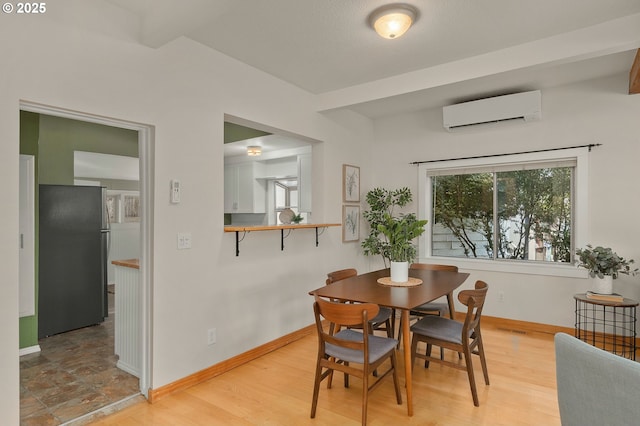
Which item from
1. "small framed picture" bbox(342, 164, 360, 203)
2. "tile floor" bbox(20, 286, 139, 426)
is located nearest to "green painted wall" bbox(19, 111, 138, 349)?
"tile floor" bbox(20, 286, 139, 426)

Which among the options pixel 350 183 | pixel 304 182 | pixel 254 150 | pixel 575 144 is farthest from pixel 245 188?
pixel 575 144

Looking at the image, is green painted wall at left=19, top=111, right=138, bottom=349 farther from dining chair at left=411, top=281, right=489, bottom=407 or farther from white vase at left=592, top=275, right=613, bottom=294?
white vase at left=592, top=275, right=613, bottom=294

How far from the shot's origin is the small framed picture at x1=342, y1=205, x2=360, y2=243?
453 centimetres

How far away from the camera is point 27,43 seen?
1.96 metres

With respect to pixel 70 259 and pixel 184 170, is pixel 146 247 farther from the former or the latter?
pixel 70 259

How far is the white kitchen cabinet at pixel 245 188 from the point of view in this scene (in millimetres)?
6094

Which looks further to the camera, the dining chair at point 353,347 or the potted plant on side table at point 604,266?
the potted plant on side table at point 604,266

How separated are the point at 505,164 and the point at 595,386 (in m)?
3.39

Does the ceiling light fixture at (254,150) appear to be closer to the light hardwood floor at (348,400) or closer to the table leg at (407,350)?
the light hardwood floor at (348,400)

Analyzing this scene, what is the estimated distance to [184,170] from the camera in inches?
108

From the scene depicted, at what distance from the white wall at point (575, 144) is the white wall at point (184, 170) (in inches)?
72.9

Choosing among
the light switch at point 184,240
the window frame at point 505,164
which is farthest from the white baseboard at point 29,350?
the window frame at point 505,164

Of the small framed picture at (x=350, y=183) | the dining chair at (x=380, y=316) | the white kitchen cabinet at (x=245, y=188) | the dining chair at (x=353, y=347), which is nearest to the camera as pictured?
the dining chair at (x=353, y=347)

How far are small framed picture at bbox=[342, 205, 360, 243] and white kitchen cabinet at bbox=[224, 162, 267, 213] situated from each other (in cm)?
202
